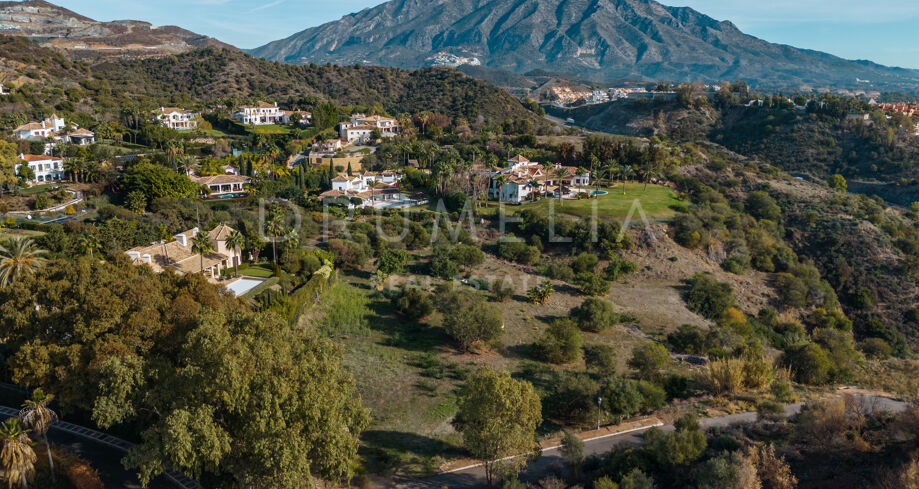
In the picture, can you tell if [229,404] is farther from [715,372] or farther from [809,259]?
[809,259]

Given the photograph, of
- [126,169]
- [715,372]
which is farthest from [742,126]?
[126,169]

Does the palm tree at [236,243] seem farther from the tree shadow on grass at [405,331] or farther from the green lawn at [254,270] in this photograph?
the tree shadow on grass at [405,331]

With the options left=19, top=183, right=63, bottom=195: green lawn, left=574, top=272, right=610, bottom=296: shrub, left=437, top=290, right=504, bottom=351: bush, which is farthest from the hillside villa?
left=437, top=290, right=504, bottom=351: bush

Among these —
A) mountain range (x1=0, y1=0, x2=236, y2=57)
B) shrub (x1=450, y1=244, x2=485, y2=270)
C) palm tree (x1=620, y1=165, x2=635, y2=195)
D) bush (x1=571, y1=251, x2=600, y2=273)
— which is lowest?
bush (x1=571, y1=251, x2=600, y2=273)

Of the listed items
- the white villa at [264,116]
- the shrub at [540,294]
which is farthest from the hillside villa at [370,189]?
the white villa at [264,116]

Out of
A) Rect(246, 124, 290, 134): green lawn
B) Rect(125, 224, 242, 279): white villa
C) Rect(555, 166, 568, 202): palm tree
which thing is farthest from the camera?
Rect(246, 124, 290, 134): green lawn

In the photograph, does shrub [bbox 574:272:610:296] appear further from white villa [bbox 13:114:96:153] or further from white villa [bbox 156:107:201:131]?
white villa [bbox 156:107:201:131]

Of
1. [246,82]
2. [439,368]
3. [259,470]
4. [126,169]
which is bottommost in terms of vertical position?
[439,368]
